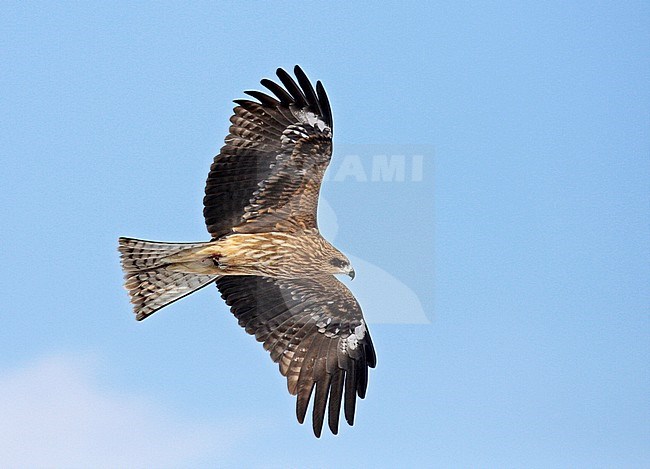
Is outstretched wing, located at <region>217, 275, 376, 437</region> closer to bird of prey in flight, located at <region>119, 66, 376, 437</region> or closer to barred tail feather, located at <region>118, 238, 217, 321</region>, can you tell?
bird of prey in flight, located at <region>119, 66, 376, 437</region>

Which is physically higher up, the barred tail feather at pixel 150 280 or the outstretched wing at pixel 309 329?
the barred tail feather at pixel 150 280

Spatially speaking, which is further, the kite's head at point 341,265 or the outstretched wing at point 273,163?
the kite's head at point 341,265

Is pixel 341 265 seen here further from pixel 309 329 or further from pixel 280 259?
pixel 309 329

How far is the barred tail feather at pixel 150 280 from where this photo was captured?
1245 centimetres

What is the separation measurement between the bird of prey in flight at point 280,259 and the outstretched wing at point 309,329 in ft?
0.04

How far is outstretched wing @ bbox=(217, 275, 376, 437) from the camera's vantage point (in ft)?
41.3

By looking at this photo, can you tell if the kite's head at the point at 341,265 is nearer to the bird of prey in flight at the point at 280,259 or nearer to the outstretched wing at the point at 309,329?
the bird of prey in flight at the point at 280,259

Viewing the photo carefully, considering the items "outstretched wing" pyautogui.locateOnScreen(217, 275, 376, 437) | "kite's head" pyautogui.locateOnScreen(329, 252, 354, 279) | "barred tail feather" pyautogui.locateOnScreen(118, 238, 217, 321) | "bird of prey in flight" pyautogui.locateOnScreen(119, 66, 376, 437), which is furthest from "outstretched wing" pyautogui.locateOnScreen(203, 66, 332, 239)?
"outstretched wing" pyautogui.locateOnScreen(217, 275, 376, 437)

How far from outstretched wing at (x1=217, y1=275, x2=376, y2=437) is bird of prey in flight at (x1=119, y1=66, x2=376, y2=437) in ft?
0.04

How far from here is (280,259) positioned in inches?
486

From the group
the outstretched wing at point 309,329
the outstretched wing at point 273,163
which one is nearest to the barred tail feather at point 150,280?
the outstretched wing at point 309,329

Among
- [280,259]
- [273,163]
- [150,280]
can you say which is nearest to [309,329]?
[280,259]

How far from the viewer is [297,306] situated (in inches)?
513

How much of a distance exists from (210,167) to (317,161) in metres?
1.11
